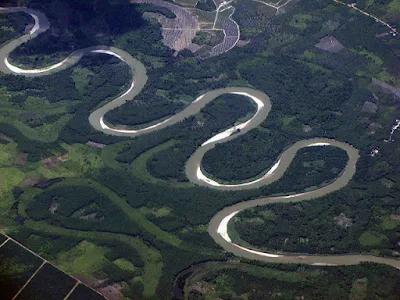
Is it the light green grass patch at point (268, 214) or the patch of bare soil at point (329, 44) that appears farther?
the patch of bare soil at point (329, 44)

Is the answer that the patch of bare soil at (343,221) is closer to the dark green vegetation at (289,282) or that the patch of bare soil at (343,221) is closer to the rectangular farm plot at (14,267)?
the dark green vegetation at (289,282)

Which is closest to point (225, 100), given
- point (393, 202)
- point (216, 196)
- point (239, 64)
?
point (239, 64)

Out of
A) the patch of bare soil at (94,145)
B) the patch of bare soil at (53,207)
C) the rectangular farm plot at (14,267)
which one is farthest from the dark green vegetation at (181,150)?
the rectangular farm plot at (14,267)

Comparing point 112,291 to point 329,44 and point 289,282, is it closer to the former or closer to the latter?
point 289,282

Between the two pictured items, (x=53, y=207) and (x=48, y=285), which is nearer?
(x=48, y=285)

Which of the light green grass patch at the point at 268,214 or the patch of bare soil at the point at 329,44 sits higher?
the patch of bare soil at the point at 329,44

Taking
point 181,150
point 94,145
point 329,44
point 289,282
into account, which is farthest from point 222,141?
point 329,44

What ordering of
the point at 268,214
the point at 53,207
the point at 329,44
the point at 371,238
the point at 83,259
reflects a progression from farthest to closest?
the point at 329,44 < the point at 53,207 < the point at 268,214 < the point at 371,238 < the point at 83,259
